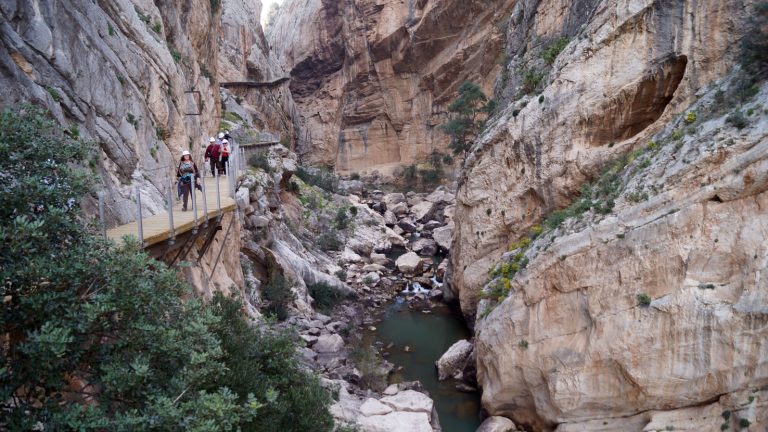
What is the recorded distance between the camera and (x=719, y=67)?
14.6m

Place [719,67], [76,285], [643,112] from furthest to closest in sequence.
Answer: [643,112] → [719,67] → [76,285]

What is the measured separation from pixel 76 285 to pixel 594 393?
38.9 ft

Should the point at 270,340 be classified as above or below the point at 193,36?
below

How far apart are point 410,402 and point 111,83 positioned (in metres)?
11.9

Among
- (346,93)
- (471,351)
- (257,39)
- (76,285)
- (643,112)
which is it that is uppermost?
(257,39)

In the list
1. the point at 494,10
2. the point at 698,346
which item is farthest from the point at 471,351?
the point at 494,10

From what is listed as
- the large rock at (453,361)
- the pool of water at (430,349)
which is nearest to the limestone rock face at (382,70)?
the pool of water at (430,349)

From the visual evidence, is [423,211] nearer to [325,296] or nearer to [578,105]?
[325,296]

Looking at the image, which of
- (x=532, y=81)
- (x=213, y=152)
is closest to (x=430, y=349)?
(x=532, y=81)

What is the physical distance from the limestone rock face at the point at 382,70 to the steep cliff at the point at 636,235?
121 ft

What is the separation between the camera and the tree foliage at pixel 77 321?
15.4 feet

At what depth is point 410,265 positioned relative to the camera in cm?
3328

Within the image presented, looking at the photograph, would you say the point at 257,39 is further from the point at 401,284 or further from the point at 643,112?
the point at 643,112

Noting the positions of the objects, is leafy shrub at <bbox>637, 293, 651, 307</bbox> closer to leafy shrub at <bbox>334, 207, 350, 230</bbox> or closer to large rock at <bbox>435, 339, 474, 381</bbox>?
large rock at <bbox>435, 339, 474, 381</bbox>
